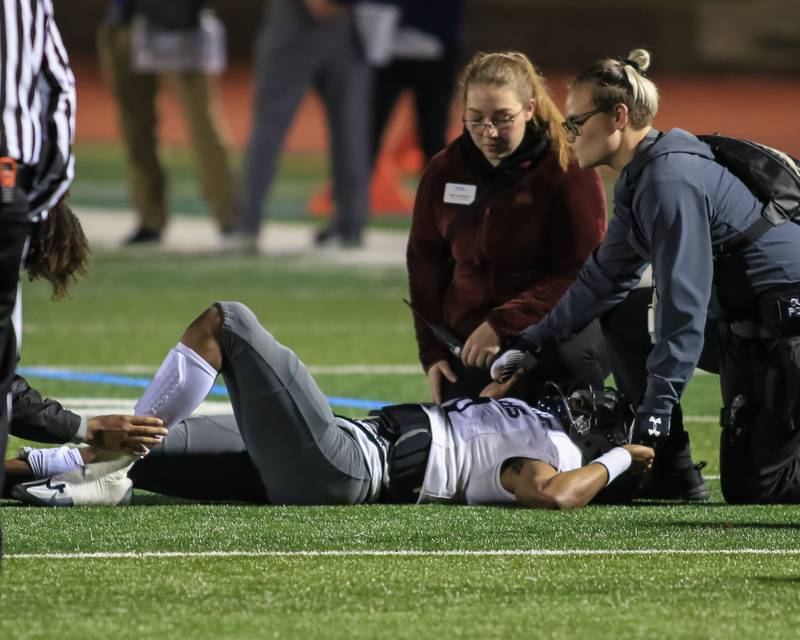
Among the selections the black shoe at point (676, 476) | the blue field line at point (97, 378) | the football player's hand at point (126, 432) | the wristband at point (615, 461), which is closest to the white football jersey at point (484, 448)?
the wristband at point (615, 461)

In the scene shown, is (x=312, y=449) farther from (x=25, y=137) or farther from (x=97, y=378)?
(x=97, y=378)

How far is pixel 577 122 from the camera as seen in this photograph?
5582 millimetres

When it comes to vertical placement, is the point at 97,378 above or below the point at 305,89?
below

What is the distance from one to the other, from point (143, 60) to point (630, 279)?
7936mm

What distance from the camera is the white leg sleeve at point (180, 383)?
5238mm

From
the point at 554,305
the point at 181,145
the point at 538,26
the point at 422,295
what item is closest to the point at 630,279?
the point at 554,305

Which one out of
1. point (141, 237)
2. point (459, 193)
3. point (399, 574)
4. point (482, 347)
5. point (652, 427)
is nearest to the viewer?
point (399, 574)

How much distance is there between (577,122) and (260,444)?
4.29 feet

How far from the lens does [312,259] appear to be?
14.1 meters

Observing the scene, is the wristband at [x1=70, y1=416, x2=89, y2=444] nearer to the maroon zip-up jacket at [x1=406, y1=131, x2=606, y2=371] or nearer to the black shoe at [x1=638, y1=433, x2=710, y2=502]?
the maroon zip-up jacket at [x1=406, y1=131, x2=606, y2=371]

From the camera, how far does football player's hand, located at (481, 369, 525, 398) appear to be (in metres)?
6.01

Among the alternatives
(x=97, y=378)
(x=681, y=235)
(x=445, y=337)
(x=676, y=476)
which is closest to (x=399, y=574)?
(x=681, y=235)

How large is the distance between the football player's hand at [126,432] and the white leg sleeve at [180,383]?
0.04 m

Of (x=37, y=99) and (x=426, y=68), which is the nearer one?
(x=37, y=99)
